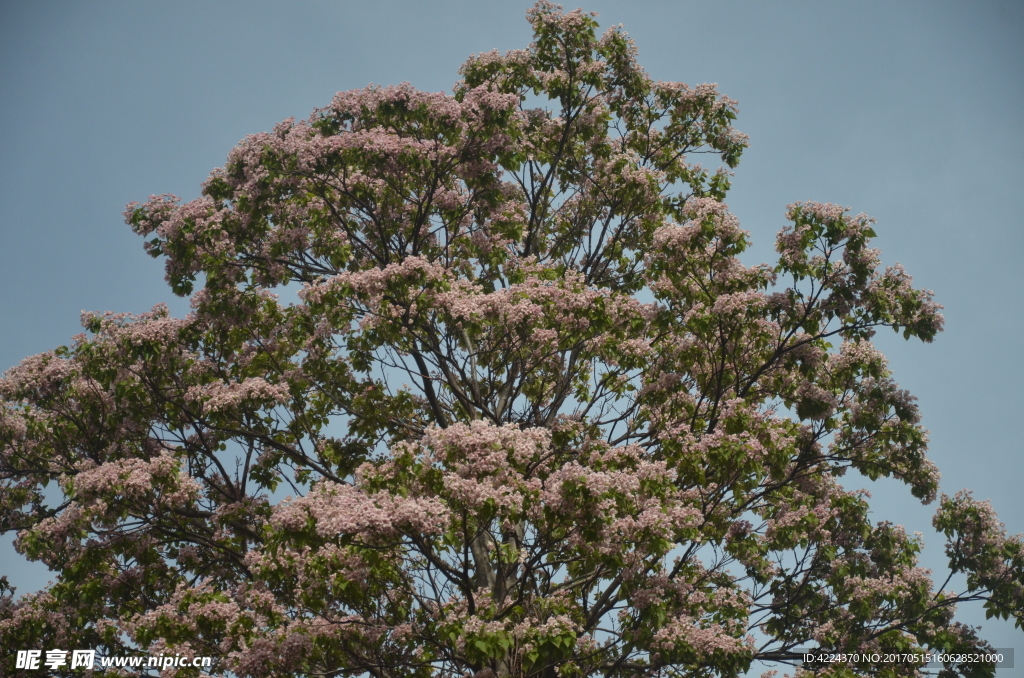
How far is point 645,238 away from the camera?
61.8 ft

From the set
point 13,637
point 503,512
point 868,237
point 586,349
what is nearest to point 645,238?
point 586,349

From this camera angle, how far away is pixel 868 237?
1423 cm

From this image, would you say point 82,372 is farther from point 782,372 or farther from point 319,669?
point 782,372

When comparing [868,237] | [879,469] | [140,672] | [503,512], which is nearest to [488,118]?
[868,237]

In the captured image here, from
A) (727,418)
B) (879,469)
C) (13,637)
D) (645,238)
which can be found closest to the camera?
(727,418)

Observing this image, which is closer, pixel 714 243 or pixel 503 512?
pixel 503 512

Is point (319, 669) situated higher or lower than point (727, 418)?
lower

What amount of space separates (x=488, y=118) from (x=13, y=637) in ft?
39.1

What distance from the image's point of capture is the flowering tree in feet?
40.5

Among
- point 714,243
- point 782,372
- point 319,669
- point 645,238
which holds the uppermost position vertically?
point 645,238

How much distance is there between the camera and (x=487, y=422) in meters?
12.4

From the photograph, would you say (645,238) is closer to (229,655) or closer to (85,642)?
(229,655)

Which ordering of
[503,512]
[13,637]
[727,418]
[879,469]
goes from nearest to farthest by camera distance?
[503,512] < [727,418] < [13,637] < [879,469]

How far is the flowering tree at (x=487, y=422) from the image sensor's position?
12336 millimetres
